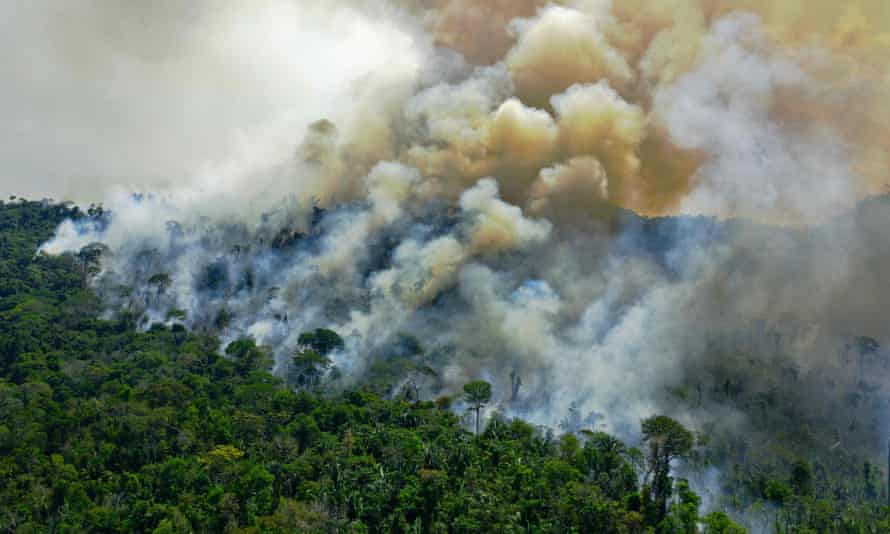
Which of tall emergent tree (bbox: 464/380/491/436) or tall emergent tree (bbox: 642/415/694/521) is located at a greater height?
tall emergent tree (bbox: 464/380/491/436)

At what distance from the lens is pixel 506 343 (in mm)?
115438

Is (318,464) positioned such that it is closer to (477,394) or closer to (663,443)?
(477,394)

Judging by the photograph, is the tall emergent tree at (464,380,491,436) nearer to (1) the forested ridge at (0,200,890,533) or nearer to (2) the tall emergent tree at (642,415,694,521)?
(1) the forested ridge at (0,200,890,533)

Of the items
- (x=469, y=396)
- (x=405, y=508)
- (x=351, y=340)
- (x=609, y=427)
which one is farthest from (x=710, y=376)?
(x=405, y=508)

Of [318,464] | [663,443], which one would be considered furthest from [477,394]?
[318,464]

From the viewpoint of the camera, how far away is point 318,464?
2995 inches

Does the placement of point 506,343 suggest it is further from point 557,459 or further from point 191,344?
point 191,344

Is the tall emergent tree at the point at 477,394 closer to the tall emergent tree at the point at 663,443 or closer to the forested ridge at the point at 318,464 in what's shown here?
the forested ridge at the point at 318,464

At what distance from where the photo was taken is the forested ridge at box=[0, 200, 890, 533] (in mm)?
65875

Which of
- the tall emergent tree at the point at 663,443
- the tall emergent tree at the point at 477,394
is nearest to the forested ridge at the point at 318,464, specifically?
the tall emergent tree at the point at 663,443

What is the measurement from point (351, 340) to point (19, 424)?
5121 centimetres

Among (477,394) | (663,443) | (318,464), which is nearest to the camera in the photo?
(318,464)

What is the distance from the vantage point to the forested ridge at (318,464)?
6588 centimetres

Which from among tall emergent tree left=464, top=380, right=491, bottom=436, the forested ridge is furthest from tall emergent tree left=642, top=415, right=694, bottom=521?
tall emergent tree left=464, top=380, right=491, bottom=436
